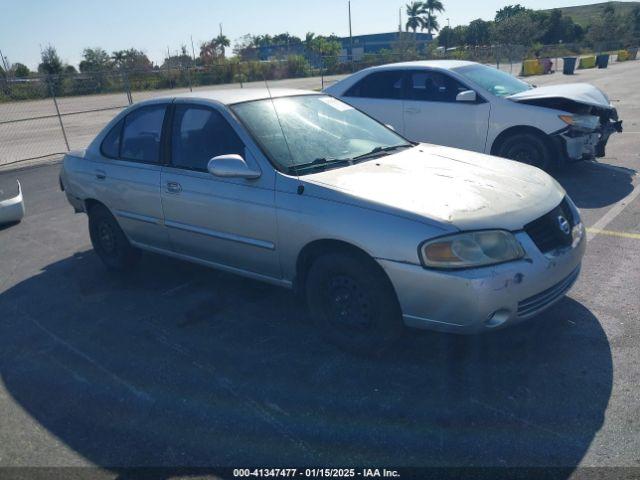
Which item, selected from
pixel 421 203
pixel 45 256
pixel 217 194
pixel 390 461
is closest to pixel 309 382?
pixel 390 461

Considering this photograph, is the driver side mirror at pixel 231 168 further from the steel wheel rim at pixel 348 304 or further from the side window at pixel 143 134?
the side window at pixel 143 134

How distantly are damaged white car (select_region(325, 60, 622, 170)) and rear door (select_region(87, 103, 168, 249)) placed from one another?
4.42 m

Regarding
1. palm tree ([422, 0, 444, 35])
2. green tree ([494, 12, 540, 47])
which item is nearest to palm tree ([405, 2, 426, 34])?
palm tree ([422, 0, 444, 35])

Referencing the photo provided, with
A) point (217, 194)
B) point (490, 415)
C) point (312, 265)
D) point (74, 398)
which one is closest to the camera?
point (490, 415)

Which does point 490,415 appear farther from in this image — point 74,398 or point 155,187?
point 155,187

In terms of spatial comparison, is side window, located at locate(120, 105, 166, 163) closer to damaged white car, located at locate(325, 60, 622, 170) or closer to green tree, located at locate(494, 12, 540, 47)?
damaged white car, located at locate(325, 60, 622, 170)

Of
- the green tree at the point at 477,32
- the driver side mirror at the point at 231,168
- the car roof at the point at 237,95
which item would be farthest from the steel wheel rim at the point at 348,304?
the green tree at the point at 477,32

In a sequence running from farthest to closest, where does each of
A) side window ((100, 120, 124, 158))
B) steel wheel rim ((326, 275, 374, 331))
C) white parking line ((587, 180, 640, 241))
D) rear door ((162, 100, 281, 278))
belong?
white parking line ((587, 180, 640, 241)) < side window ((100, 120, 124, 158)) < rear door ((162, 100, 281, 278)) < steel wheel rim ((326, 275, 374, 331))

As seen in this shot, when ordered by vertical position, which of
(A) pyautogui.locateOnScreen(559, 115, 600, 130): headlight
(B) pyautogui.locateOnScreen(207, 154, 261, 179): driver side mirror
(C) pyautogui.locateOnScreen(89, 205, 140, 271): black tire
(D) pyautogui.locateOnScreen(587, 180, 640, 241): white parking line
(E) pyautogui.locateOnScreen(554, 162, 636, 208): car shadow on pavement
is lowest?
(E) pyautogui.locateOnScreen(554, 162, 636, 208): car shadow on pavement

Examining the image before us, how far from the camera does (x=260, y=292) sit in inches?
178

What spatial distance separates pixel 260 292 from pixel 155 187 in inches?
48.4

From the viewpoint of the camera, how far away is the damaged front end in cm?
699

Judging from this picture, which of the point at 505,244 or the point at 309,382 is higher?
the point at 505,244

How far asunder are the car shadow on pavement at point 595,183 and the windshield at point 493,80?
141cm
